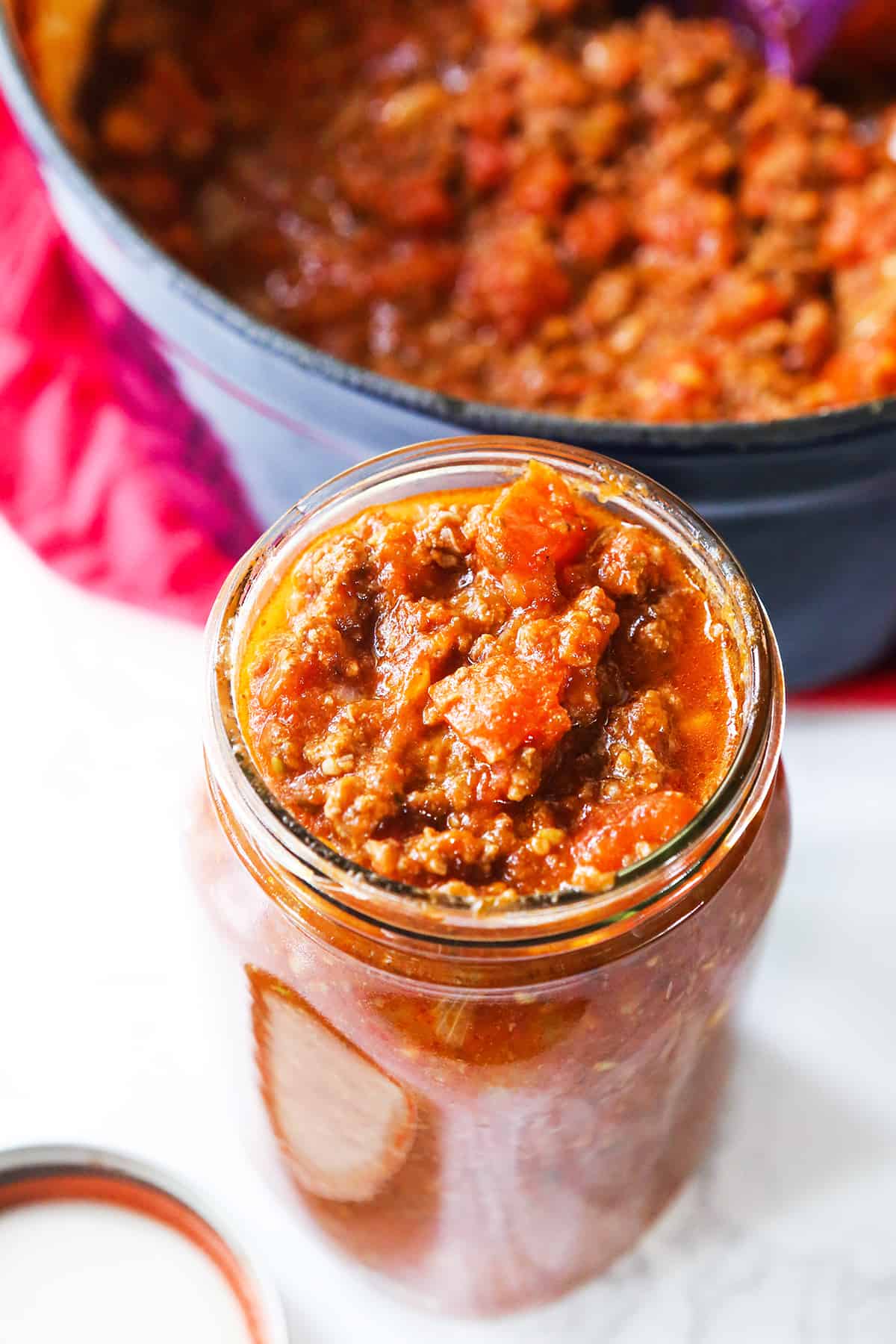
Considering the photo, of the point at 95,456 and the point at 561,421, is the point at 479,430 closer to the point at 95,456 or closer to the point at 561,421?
the point at 561,421

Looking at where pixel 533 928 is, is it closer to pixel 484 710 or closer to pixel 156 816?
pixel 484 710

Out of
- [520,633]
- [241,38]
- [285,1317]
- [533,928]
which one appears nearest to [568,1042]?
A: [533,928]

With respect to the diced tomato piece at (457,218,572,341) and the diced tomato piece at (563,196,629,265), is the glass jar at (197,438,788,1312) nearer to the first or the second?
the diced tomato piece at (457,218,572,341)

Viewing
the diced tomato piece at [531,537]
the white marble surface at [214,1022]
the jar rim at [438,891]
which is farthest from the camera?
the white marble surface at [214,1022]

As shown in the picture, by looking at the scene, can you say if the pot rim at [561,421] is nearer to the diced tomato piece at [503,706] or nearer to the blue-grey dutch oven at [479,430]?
the blue-grey dutch oven at [479,430]

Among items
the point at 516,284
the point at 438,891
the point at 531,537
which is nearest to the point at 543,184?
the point at 516,284

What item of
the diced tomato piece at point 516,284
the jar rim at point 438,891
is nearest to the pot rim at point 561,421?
the jar rim at point 438,891
